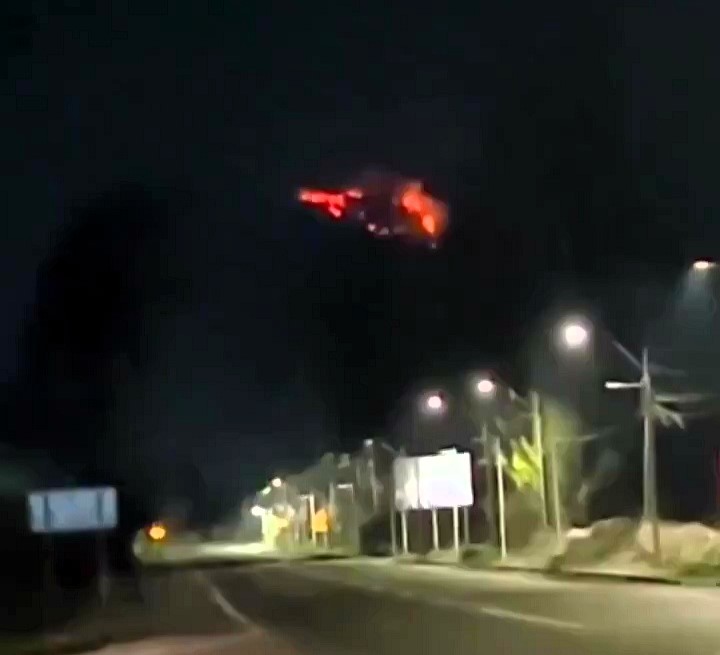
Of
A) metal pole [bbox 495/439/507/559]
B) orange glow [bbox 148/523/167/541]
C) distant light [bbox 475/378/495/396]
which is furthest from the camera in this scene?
metal pole [bbox 495/439/507/559]

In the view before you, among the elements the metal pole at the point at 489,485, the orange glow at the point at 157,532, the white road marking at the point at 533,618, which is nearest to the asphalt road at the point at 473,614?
the white road marking at the point at 533,618

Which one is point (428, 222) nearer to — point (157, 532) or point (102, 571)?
point (157, 532)

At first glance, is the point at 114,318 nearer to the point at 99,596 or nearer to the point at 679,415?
the point at 99,596

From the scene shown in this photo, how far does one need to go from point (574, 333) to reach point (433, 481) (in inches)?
260

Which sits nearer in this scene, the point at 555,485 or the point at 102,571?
the point at 102,571

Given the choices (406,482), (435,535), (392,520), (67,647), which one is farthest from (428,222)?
(435,535)

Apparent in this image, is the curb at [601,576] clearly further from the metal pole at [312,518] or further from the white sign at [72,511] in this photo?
the white sign at [72,511]

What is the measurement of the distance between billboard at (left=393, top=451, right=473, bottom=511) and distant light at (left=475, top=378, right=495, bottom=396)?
1812 millimetres

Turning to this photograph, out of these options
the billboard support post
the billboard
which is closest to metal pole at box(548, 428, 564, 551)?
the billboard

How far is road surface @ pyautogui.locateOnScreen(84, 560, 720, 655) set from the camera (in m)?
16.3

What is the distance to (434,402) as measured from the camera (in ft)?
121

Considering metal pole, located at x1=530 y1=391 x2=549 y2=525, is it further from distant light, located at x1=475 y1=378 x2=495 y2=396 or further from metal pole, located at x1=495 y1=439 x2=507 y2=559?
metal pole, located at x1=495 y1=439 x2=507 y2=559

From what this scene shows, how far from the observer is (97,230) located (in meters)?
23.6

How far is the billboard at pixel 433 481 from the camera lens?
1500 inches
